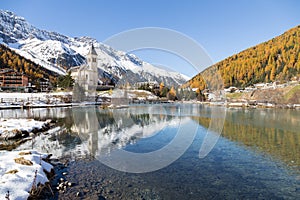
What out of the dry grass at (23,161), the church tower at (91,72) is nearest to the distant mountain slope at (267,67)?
the church tower at (91,72)

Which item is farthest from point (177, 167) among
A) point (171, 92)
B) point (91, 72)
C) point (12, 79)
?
point (171, 92)

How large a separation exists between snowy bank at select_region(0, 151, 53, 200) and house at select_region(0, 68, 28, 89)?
3300 inches

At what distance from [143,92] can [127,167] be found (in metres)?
103

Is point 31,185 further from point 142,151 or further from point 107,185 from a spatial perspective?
point 142,151

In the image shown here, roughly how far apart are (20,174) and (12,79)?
296 feet

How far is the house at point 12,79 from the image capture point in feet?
257

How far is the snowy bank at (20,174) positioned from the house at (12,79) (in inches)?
3300

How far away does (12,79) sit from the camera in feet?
263

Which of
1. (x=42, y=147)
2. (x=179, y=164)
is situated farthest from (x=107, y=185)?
(x=42, y=147)

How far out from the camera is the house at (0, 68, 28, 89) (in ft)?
257

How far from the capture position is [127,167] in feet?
31.6

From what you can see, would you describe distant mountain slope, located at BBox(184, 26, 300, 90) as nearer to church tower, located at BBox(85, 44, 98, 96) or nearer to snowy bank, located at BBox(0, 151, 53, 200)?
church tower, located at BBox(85, 44, 98, 96)

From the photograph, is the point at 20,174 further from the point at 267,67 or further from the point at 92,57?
the point at 267,67

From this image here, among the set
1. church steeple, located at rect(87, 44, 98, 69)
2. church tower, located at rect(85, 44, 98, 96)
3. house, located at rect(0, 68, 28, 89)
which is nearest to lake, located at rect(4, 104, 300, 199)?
church tower, located at rect(85, 44, 98, 96)
